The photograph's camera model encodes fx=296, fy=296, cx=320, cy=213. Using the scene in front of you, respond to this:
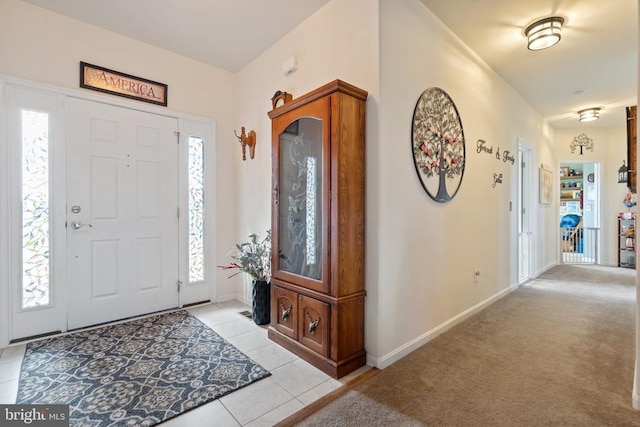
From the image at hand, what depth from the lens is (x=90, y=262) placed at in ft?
9.14

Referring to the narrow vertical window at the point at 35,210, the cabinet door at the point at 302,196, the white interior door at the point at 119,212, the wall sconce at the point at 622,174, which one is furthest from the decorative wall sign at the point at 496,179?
the narrow vertical window at the point at 35,210

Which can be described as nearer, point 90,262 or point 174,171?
point 90,262

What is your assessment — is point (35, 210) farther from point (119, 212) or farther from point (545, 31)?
point (545, 31)

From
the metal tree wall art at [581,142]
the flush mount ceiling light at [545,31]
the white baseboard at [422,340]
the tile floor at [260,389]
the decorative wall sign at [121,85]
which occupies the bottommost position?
the tile floor at [260,389]

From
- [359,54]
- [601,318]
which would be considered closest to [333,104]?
[359,54]

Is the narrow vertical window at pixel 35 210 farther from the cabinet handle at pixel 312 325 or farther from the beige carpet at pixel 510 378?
the beige carpet at pixel 510 378

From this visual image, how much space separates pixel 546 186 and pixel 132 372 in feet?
21.1

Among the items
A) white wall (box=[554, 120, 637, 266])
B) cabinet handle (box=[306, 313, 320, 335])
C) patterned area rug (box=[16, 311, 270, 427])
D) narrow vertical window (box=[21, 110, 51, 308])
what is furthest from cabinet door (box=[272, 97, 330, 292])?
white wall (box=[554, 120, 637, 266])

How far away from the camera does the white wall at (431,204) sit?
7.06 feet

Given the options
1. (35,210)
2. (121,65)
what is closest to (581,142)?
(121,65)

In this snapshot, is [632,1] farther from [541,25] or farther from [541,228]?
[541,228]

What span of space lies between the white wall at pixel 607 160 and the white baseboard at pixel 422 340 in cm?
446

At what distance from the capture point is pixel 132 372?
2.01m

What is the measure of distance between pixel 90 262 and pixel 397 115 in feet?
9.99
